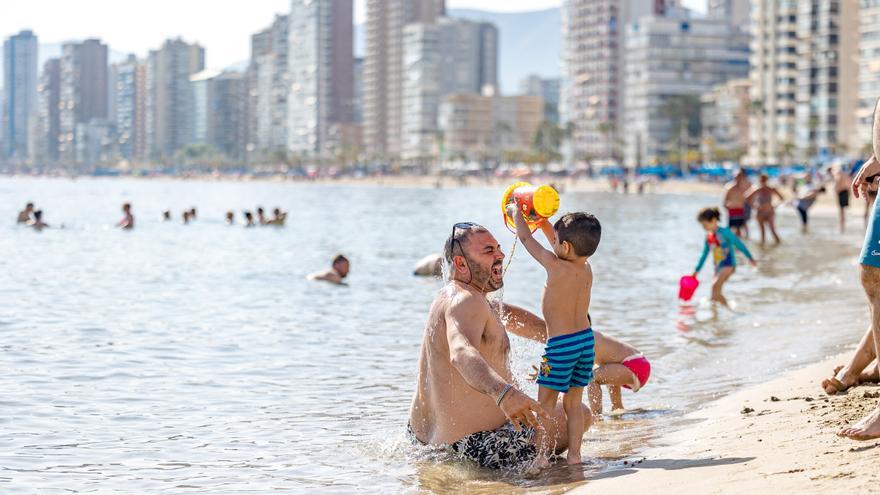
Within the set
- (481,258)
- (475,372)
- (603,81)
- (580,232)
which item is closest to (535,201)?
(580,232)

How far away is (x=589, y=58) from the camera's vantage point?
199250 millimetres

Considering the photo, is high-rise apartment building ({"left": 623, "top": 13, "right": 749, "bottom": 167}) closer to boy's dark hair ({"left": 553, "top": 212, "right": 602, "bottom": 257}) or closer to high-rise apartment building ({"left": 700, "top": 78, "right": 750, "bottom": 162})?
high-rise apartment building ({"left": 700, "top": 78, "right": 750, "bottom": 162})

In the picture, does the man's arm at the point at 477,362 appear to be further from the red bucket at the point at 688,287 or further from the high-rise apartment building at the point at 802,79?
the high-rise apartment building at the point at 802,79

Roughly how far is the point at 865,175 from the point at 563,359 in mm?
1777

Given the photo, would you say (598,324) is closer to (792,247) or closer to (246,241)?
(792,247)

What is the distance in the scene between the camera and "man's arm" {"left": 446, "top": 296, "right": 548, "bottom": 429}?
5836 millimetres

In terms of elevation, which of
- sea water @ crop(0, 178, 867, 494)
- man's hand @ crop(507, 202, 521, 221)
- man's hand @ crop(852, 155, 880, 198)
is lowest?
sea water @ crop(0, 178, 867, 494)

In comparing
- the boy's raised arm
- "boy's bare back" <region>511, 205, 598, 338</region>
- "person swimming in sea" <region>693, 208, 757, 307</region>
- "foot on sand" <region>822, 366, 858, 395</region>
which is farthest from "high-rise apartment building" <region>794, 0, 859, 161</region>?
the boy's raised arm

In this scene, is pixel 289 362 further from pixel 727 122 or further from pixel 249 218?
pixel 727 122

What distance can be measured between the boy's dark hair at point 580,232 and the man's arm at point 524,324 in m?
0.60

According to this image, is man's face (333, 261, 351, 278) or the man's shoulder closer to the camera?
the man's shoulder

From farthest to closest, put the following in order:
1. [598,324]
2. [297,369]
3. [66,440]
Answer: [598,324] < [297,369] < [66,440]

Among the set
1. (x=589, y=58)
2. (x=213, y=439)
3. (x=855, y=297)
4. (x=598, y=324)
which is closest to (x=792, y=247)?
(x=855, y=297)

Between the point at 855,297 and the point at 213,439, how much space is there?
35.9 ft
